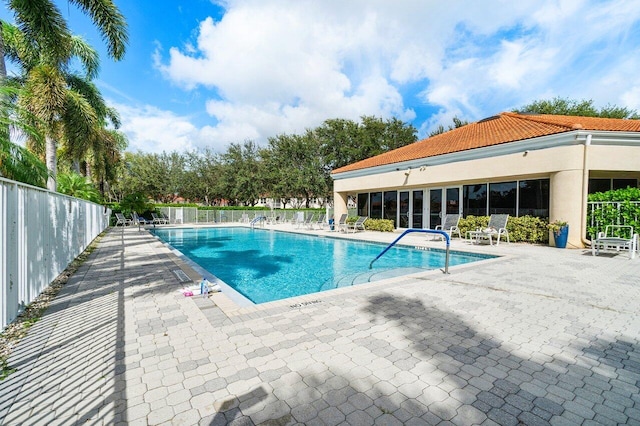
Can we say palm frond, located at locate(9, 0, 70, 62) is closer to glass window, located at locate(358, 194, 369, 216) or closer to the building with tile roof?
the building with tile roof

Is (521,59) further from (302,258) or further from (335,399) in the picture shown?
(335,399)

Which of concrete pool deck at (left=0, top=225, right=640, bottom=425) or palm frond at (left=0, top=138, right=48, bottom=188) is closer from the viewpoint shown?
concrete pool deck at (left=0, top=225, right=640, bottom=425)

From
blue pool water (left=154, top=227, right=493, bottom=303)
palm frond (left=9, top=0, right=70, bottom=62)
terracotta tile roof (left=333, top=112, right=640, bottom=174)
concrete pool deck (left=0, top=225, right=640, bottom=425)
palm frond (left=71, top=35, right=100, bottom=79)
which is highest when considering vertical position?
palm frond (left=71, top=35, right=100, bottom=79)

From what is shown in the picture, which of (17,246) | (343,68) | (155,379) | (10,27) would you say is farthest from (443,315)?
(343,68)

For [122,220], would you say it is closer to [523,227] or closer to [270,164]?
[270,164]

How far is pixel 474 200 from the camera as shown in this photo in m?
14.7

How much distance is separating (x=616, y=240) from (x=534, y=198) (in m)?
4.05

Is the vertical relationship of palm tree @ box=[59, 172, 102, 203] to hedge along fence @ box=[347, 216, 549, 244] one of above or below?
above

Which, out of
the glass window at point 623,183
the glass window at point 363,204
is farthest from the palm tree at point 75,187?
the glass window at point 623,183

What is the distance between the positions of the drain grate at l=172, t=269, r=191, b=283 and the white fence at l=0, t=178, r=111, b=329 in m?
2.16

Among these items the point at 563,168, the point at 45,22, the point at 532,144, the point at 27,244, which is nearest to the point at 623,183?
the point at 563,168

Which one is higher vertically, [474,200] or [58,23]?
[58,23]

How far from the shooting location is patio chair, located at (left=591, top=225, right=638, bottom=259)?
8.49m


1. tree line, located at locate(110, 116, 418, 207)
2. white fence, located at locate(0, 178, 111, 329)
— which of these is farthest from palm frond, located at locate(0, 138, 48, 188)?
tree line, located at locate(110, 116, 418, 207)
